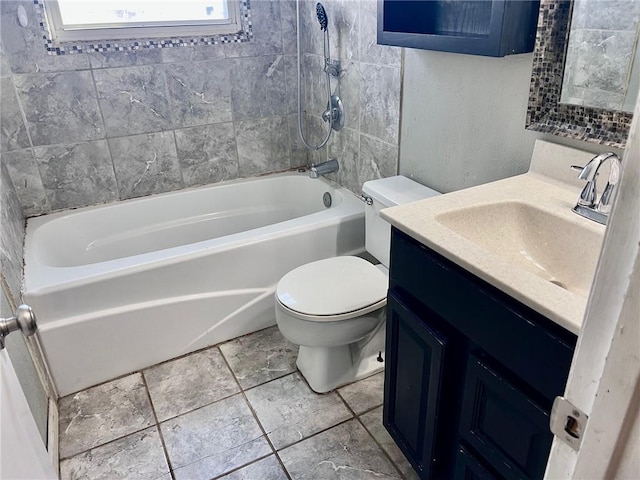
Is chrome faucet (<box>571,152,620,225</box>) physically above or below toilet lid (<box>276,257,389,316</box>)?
above

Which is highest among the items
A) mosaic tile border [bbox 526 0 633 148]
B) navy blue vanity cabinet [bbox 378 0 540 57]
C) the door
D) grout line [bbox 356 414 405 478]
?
navy blue vanity cabinet [bbox 378 0 540 57]

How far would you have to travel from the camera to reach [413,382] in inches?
52.5

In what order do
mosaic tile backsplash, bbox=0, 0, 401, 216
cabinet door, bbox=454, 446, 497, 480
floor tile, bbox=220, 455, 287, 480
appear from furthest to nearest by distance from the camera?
mosaic tile backsplash, bbox=0, 0, 401, 216 < floor tile, bbox=220, 455, 287, 480 < cabinet door, bbox=454, 446, 497, 480

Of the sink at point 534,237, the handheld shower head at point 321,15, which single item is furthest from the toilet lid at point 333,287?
the handheld shower head at point 321,15

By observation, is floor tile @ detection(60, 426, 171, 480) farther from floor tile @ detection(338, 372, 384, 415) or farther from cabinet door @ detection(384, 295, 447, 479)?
cabinet door @ detection(384, 295, 447, 479)

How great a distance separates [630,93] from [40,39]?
2.32 m

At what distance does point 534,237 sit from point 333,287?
2.58 feet

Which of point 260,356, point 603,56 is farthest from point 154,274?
point 603,56

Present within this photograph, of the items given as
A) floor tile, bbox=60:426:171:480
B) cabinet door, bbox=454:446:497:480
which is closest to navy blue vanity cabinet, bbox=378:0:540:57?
cabinet door, bbox=454:446:497:480

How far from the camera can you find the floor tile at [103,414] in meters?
1.79

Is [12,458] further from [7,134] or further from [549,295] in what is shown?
[7,134]

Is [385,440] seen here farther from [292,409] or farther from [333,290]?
[333,290]

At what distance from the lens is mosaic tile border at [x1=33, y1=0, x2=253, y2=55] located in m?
2.20

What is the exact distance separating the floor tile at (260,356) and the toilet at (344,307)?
10cm
